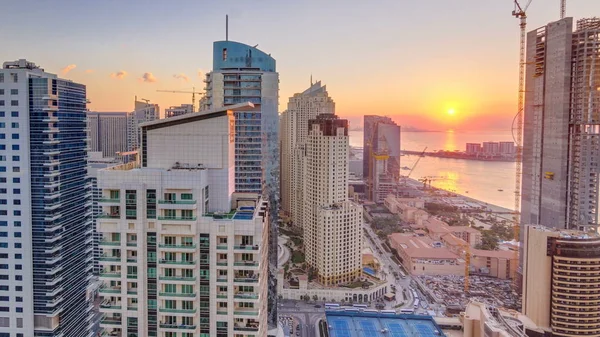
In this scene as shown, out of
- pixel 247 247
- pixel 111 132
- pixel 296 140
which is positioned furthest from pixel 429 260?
pixel 111 132

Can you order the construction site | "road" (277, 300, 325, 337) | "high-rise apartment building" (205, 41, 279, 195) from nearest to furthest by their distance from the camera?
"high-rise apartment building" (205, 41, 279, 195), "road" (277, 300, 325, 337), the construction site

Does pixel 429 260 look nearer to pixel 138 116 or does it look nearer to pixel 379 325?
pixel 379 325

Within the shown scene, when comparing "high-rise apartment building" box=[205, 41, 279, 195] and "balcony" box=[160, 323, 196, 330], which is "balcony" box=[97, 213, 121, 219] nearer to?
"balcony" box=[160, 323, 196, 330]

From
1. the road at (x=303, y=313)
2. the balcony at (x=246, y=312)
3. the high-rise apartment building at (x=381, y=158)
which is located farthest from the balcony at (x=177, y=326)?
the high-rise apartment building at (x=381, y=158)

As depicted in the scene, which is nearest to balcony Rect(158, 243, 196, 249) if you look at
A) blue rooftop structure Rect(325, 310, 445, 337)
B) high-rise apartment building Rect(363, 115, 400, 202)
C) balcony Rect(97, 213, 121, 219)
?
balcony Rect(97, 213, 121, 219)

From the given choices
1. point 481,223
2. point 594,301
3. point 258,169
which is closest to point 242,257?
point 258,169

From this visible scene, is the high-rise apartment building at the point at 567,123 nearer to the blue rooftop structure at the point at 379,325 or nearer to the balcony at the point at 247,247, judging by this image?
the blue rooftop structure at the point at 379,325
